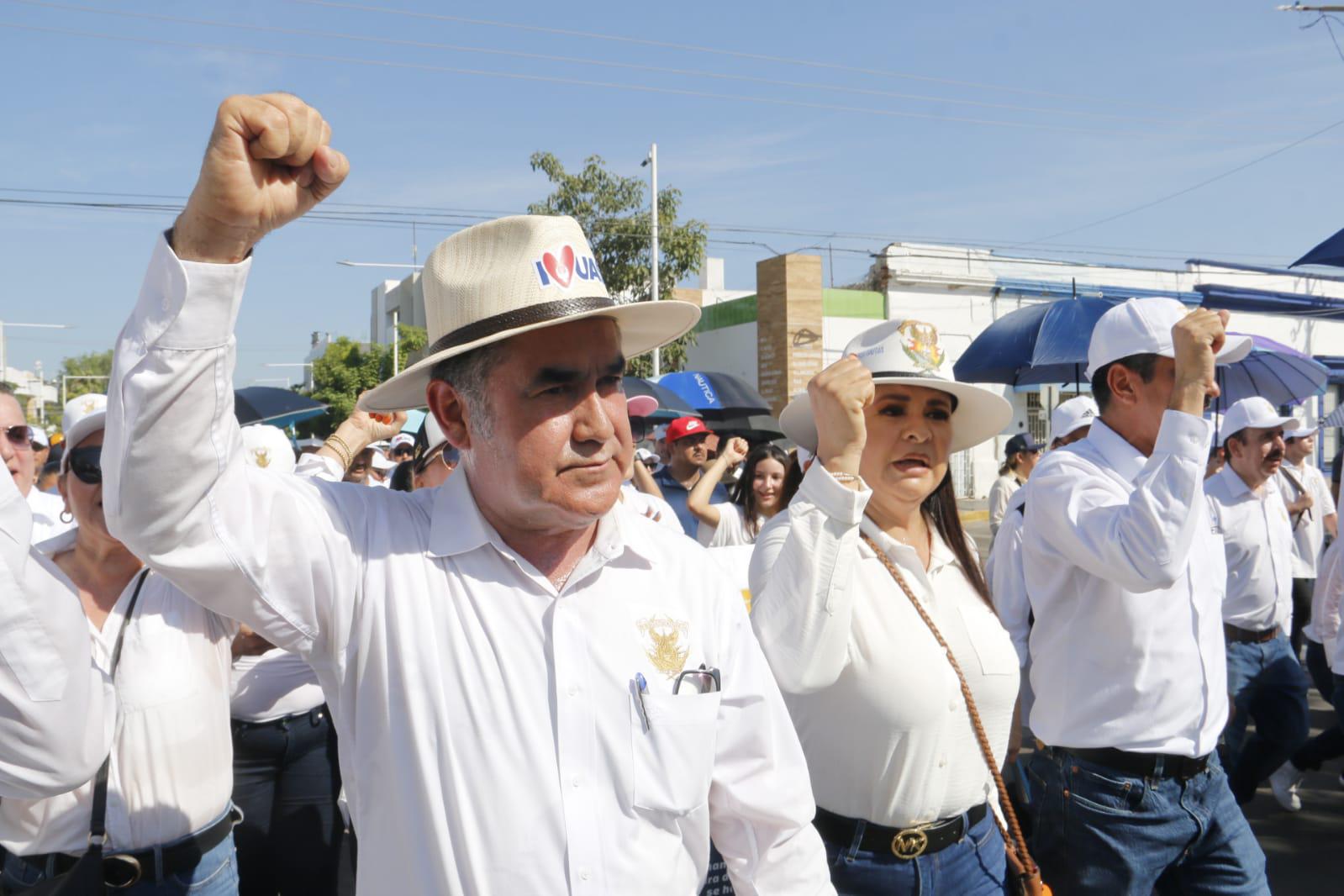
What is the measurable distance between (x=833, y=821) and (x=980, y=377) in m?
8.42

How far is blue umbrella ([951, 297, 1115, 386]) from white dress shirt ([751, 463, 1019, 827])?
251 inches

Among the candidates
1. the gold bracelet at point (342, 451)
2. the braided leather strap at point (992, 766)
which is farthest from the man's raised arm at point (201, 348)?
the gold bracelet at point (342, 451)

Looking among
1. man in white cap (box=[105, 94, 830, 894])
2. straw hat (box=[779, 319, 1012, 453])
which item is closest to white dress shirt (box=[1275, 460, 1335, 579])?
straw hat (box=[779, 319, 1012, 453])

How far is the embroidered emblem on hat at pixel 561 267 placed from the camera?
1.96 meters

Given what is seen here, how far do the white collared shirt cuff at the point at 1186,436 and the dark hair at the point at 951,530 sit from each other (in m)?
0.61

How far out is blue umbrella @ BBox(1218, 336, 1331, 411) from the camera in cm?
996

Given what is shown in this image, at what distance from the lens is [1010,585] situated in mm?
4977

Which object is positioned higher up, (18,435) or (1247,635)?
(18,435)

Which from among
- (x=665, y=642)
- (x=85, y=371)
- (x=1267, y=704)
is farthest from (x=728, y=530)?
(x=85, y=371)

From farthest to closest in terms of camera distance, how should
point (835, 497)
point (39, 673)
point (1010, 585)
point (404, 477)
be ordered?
point (404, 477)
point (1010, 585)
point (835, 497)
point (39, 673)

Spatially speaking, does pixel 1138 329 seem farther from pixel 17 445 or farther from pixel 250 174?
pixel 17 445

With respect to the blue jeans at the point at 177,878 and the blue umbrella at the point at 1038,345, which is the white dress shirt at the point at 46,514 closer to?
the blue jeans at the point at 177,878

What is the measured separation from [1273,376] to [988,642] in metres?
8.53

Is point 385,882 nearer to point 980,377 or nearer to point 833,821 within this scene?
point 833,821
